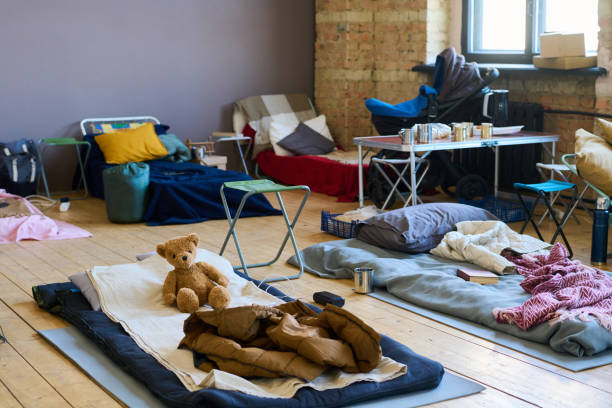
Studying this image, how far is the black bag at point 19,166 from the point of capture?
22.7ft

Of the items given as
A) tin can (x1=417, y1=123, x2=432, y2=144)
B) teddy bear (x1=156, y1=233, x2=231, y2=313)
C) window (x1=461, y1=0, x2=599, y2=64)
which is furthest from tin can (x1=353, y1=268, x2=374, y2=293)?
window (x1=461, y1=0, x2=599, y2=64)

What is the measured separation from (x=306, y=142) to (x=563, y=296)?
473 centimetres

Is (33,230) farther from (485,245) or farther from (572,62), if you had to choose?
(572,62)

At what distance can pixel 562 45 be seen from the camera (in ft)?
20.6

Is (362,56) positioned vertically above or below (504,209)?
Result: above

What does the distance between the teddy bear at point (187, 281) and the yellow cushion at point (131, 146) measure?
3.54 meters

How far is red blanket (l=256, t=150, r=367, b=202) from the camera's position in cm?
711

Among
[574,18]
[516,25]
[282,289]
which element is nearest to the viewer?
[282,289]

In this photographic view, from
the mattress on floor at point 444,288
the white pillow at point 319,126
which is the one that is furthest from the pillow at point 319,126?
the mattress on floor at point 444,288

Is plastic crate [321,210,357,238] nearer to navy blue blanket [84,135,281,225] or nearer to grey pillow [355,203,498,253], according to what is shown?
grey pillow [355,203,498,253]

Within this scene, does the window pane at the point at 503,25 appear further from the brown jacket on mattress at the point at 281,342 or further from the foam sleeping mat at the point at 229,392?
the brown jacket on mattress at the point at 281,342

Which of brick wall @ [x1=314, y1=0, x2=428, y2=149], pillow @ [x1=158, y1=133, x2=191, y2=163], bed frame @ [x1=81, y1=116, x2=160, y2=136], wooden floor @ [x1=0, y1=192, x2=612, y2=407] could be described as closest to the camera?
wooden floor @ [x1=0, y1=192, x2=612, y2=407]

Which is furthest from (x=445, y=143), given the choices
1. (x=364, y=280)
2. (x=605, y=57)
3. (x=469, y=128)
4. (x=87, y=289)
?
(x=87, y=289)

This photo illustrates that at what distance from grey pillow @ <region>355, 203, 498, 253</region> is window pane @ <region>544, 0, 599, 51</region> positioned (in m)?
2.21
